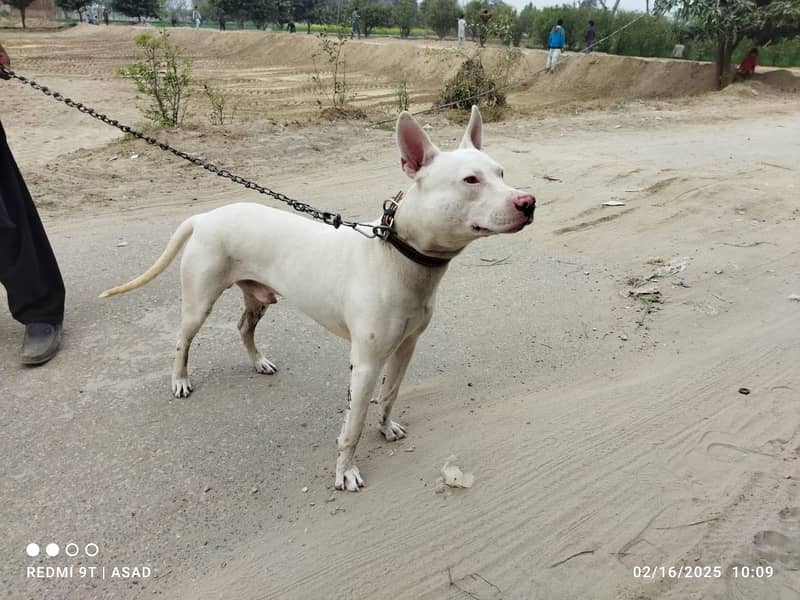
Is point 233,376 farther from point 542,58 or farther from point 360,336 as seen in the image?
point 542,58

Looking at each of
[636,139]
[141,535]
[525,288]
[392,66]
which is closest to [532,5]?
[392,66]

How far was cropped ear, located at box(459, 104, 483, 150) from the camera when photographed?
8.52 feet

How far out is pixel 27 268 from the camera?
12.1 feet

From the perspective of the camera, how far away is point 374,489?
2754mm

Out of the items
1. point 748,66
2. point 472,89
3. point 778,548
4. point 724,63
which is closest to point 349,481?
point 778,548

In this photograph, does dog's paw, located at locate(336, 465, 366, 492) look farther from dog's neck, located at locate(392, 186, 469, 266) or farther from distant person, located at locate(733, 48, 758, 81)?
distant person, located at locate(733, 48, 758, 81)

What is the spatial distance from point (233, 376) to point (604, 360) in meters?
2.58

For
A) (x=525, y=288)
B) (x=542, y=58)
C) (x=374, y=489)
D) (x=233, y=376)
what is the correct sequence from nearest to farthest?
(x=374, y=489) < (x=233, y=376) < (x=525, y=288) < (x=542, y=58)


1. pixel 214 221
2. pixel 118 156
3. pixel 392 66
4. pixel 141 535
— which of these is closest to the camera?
pixel 141 535

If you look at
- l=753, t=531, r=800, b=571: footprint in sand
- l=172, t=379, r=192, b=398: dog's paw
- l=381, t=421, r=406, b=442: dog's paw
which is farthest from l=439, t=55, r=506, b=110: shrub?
l=753, t=531, r=800, b=571: footprint in sand

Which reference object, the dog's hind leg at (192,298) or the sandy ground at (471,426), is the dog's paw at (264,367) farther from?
the dog's hind leg at (192,298)
